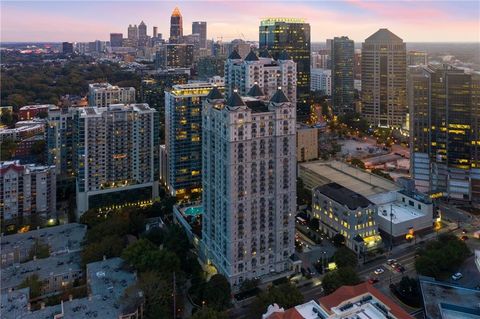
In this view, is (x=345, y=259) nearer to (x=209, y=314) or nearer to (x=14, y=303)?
(x=209, y=314)

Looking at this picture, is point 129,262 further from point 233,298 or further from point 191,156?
point 191,156

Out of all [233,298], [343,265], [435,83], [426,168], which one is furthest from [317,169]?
[233,298]

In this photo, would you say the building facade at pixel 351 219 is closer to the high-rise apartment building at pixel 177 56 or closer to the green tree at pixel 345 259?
the green tree at pixel 345 259

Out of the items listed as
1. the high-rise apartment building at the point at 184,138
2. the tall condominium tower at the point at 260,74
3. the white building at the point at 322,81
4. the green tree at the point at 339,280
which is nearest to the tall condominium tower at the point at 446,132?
the tall condominium tower at the point at 260,74

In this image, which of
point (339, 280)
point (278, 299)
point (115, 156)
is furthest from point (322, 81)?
point (278, 299)

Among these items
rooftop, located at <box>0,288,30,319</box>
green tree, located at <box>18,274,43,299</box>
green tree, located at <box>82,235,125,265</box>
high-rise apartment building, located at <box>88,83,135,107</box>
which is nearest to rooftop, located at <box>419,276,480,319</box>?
green tree, located at <box>82,235,125,265</box>
